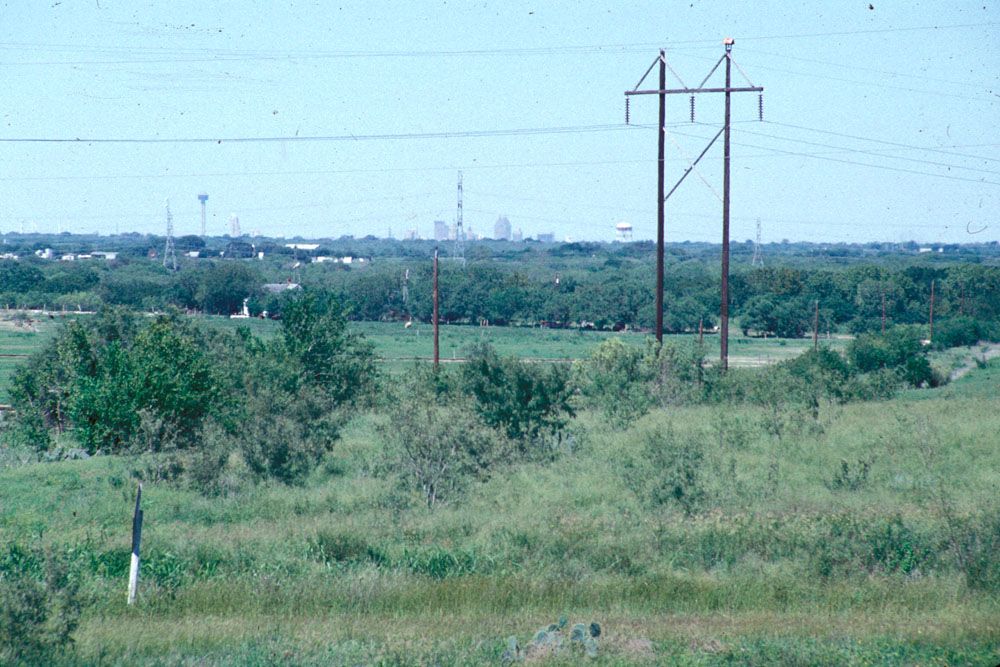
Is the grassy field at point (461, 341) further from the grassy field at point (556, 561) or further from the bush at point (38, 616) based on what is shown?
the bush at point (38, 616)

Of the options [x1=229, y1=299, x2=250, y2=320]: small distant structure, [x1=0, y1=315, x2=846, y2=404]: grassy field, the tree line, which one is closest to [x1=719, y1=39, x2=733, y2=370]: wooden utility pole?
[x1=0, y1=315, x2=846, y2=404]: grassy field

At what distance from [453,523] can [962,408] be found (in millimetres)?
16154

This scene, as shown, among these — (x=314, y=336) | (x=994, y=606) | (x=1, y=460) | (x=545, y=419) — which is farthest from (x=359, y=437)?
(x=994, y=606)

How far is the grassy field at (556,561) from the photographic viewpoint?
7.96 m

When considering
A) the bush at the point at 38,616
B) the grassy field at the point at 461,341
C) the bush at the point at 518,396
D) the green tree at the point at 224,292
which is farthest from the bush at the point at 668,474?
the green tree at the point at 224,292

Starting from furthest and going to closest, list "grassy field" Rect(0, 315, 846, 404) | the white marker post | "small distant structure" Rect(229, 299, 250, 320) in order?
"small distant structure" Rect(229, 299, 250, 320)
"grassy field" Rect(0, 315, 846, 404)
the white marker post

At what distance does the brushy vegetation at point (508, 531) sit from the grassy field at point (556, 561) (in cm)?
5

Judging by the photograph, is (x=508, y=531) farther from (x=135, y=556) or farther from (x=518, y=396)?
(x=518, y=396)

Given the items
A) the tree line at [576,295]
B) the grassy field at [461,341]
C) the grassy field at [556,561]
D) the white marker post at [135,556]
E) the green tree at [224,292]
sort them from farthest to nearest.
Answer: the green tree at [224,292] < the tree line at [576,295] < the grassy field at [461,341] < the white marker post at [135,556] < the grassy field at [556,561]

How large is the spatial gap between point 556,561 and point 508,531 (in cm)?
131

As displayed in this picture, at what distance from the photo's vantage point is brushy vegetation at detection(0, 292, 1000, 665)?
26.2ft

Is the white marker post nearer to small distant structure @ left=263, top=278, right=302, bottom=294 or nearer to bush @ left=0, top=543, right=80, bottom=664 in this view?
bush @ left=0, top=543, right=80, bottom=664

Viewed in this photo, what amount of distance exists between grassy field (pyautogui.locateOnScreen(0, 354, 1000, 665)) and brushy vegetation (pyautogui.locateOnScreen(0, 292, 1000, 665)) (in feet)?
0.15

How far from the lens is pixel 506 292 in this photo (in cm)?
9275
